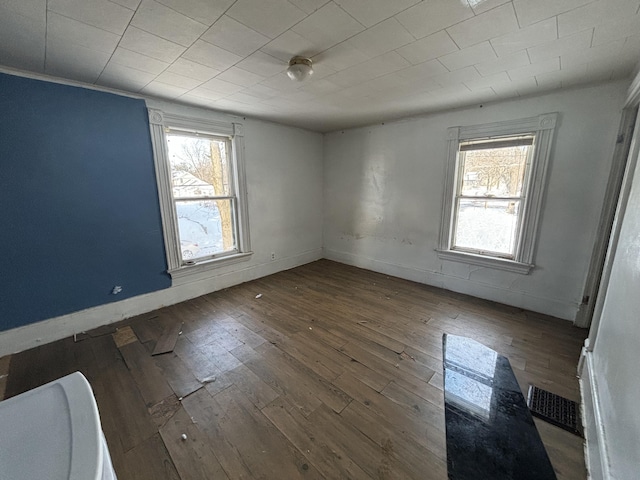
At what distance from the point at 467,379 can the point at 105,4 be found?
10.7ft

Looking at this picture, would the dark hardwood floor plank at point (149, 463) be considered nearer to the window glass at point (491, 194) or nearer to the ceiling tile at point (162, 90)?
the ceiling tile at point (162, 90)

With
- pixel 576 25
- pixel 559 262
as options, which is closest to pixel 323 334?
pixel 559 262

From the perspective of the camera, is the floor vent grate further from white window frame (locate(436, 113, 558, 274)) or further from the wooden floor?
white window frame (locate(436, 113, 558, 274))

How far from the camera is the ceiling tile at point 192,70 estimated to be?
1950mm

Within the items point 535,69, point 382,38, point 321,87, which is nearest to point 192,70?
point 321,87

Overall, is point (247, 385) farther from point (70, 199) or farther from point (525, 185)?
point (525, 185)

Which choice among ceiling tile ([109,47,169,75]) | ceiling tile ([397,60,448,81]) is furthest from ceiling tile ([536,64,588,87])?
ceiling tile ([109,47,169,75])

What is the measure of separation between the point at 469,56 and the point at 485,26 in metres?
0.37

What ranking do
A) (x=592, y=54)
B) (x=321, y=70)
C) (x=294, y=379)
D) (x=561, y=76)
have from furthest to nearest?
(x=561, y=76) < (x=321, y=70) < (x=294, y=379) < (x=592, y=54)

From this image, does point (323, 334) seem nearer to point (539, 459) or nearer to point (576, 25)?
point (539, 459)

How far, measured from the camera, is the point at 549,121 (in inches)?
102

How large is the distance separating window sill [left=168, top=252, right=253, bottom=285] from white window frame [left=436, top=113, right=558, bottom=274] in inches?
118

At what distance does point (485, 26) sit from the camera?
1.50 m

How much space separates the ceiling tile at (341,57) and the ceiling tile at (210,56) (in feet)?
2.06
